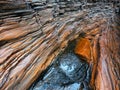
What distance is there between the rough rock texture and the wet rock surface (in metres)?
0.08

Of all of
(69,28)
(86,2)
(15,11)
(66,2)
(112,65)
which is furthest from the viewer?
(86,2)

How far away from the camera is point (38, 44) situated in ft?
8.31

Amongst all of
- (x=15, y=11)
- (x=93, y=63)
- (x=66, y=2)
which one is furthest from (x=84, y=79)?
(x=66, y=2)

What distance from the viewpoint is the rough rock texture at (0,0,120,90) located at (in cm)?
204

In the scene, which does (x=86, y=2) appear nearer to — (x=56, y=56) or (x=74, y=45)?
(x=74, y=45)

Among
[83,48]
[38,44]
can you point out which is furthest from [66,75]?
[83,48]

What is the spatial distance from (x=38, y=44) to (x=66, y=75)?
530 millimetres

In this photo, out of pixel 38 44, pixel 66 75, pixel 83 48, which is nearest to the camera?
pixel 66 75

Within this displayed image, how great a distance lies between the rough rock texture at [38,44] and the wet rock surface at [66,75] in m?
0.08

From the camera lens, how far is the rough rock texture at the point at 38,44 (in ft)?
6.68

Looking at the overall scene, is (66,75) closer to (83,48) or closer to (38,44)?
(38,44)

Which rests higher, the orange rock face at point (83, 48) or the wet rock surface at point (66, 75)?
the orange rock face at point (83, 48)

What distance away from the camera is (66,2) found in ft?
13.4

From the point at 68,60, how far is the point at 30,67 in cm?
61
